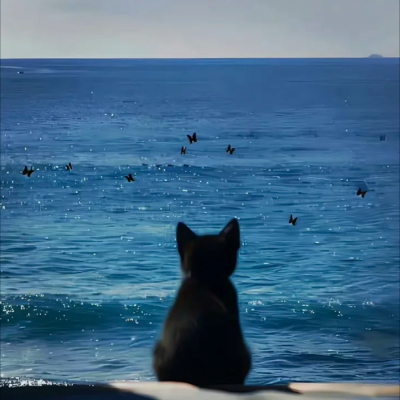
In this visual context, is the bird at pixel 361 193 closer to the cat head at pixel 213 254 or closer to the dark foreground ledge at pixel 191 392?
the cat head at pixel 213 254

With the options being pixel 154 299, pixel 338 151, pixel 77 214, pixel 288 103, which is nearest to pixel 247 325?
pixel 154 299

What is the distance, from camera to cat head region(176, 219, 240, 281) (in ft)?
3.84

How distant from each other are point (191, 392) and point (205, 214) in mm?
2897

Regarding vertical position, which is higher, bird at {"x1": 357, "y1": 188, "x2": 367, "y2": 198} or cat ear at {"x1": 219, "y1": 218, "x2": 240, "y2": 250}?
cat ear at {"x1": 219, "y1": 218, "x2": 240, "y2": 250}

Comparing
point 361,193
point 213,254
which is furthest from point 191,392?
point 361,193

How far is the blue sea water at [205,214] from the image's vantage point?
3020mm

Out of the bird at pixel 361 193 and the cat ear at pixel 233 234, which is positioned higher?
the cat ear at pixel 233 234

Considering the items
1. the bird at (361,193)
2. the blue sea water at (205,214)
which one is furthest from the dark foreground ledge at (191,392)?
the bird at (361,193)

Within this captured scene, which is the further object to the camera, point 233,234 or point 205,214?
point 205,214

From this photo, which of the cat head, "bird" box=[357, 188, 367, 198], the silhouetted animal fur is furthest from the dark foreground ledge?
"bird" box=[357, 188, 367, 198]

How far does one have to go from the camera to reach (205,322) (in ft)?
3.66

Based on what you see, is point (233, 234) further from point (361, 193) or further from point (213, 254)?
point (361, 193)

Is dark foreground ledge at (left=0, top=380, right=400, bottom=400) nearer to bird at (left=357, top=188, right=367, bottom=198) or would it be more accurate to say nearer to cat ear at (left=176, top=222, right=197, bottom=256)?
cat ear at (left=176, top=222, right=197, bottom=256)

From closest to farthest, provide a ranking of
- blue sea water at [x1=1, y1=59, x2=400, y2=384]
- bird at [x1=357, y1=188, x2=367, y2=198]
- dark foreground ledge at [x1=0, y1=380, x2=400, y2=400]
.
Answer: dark foreground ledge at [x1=0, y1=380, x2=400, y2=400], blue sea water at [x1=1, y1=59, x2=400, y2=384], bird at [x1=357, y1=188, x2=367, y2=198]
